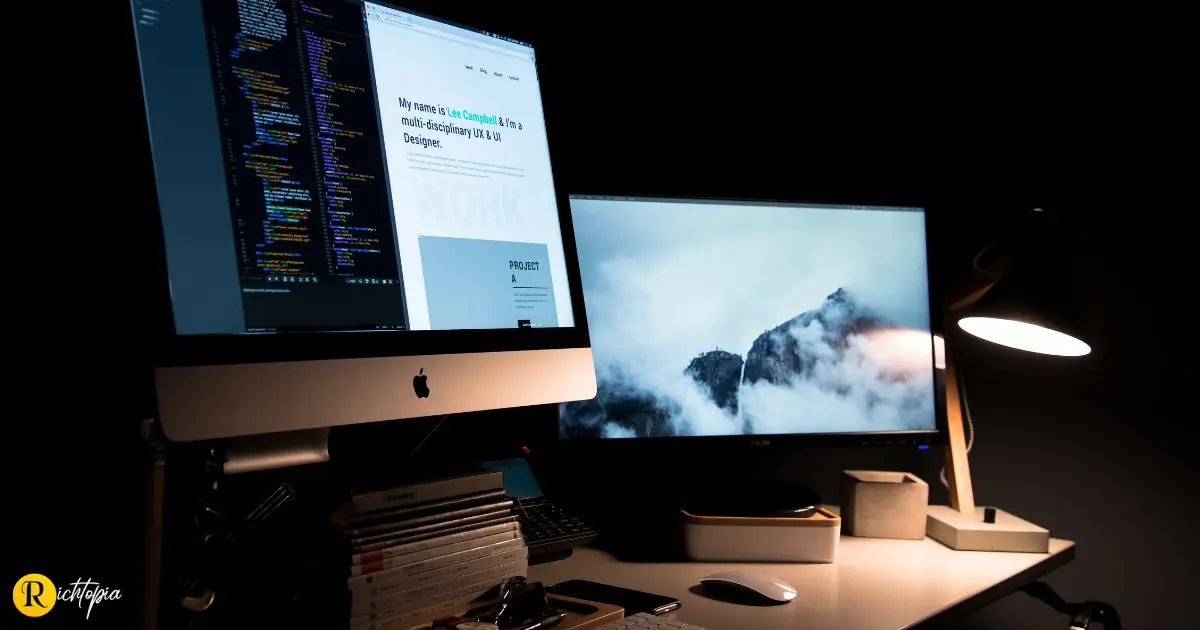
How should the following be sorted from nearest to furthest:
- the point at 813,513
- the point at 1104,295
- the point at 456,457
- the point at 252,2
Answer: the point at 252,2, the point at 813,513, the point at 456,457, the point at 1104,295

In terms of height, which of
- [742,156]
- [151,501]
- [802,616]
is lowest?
[802,616]

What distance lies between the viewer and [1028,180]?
1774 millimetres

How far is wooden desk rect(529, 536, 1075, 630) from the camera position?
0.95 metres

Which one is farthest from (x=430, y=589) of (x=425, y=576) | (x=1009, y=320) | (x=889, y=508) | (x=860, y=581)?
(x=1009, y=320)

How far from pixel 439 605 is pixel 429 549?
0.05m

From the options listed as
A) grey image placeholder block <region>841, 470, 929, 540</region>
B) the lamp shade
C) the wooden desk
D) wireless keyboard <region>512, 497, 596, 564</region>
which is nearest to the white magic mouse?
the wooden desk

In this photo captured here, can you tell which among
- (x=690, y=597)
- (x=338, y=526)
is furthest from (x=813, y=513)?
(x=338, y=526)

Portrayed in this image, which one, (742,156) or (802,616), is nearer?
(802,616)

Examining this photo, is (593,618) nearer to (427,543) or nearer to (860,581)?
(427,543)

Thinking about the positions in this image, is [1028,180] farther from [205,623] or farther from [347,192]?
[205,623]

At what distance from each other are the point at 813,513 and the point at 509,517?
0.53m

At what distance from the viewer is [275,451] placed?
0.81m

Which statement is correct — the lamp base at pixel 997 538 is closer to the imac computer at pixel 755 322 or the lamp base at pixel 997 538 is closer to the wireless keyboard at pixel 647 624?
the imac computer at pixel 755 322

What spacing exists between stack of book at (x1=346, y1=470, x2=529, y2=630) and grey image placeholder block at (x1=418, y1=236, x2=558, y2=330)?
18 centimetres
